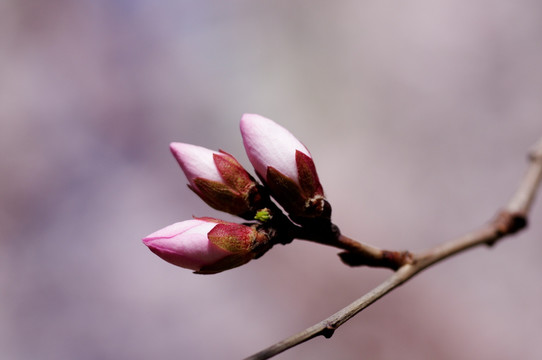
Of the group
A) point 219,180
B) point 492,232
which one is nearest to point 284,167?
point 219,180

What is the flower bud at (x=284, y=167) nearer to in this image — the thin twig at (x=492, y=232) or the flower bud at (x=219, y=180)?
the flower bud at (x=219, y=180)

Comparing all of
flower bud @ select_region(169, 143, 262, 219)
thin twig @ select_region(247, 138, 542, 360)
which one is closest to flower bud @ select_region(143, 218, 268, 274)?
flower bud @ select_region(169, 143, 262, 219)

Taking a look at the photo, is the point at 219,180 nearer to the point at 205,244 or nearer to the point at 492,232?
the point at 205,244

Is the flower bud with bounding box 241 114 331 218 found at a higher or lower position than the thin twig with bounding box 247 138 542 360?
higher

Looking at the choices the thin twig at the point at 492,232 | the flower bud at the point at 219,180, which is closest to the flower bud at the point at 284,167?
the flower bud at the point at 219,180

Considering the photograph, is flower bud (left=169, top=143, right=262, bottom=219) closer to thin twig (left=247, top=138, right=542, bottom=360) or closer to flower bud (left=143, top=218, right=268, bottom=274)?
flower bud (left=143, top=218, right=268, bottom=274)

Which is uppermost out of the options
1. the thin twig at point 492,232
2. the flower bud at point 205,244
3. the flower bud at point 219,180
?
the flower bud at point 219,180
